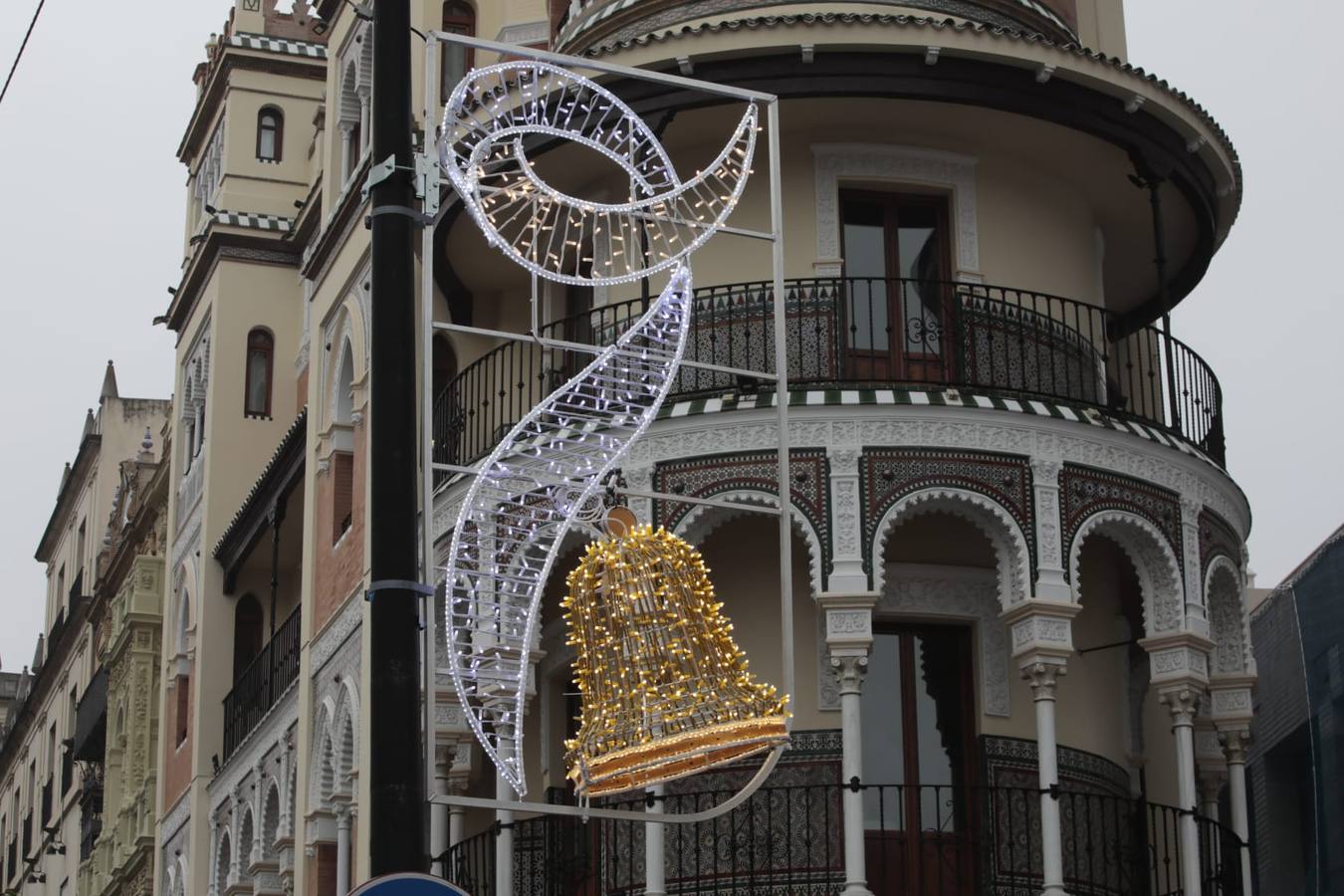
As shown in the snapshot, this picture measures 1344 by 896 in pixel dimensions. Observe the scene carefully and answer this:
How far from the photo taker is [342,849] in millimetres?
24016

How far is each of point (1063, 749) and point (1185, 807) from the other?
1.30 meters

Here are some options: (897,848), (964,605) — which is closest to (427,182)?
(897,848)

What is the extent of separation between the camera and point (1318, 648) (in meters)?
27.0

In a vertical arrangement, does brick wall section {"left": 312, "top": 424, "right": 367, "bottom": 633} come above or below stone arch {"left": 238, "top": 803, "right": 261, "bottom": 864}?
above

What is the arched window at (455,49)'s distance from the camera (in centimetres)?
2477

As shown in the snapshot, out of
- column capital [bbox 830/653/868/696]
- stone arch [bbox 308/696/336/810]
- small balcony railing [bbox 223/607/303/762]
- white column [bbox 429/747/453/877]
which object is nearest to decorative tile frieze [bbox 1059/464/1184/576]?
column capital [bbox 830/653/868/696]

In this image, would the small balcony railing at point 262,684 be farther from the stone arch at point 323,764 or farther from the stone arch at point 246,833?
the stone arch at point 323,764

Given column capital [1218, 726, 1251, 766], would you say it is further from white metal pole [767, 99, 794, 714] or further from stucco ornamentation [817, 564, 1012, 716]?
white metal pole [767, 99, 794, 714]

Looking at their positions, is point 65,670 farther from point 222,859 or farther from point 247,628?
point 222,859

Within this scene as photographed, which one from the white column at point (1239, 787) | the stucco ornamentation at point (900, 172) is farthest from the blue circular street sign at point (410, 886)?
the stucco ornamentation at point (900, 172)

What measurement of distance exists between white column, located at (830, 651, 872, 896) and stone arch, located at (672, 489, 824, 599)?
585mm

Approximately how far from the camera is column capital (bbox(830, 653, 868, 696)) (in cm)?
1892

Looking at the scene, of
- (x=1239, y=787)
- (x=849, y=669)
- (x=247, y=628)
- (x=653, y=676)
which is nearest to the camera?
(x=653, y=676)

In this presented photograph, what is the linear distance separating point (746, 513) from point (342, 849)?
641 cm
